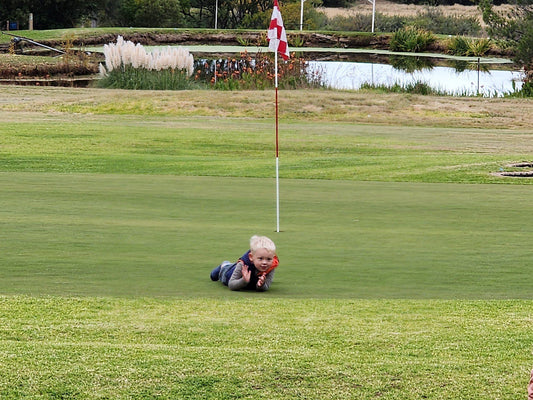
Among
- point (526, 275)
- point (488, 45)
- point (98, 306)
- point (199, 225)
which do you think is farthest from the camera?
point (488, 45)

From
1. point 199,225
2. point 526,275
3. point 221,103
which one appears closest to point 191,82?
point 221,103

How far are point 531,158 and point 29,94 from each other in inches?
679

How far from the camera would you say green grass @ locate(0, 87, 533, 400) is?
550 cm

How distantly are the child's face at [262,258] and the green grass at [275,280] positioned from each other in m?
0.24

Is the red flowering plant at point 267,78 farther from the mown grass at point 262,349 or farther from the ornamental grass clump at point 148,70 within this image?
the mown grass at point 262,349

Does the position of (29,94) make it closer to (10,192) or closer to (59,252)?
(10,192)

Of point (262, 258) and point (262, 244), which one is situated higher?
point (262, 244)

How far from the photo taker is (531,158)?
20516mm

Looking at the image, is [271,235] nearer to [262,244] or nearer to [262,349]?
[262,244]

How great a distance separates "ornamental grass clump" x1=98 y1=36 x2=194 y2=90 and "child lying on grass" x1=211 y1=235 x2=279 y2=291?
83.7ft

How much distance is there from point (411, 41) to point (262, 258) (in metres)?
54.5

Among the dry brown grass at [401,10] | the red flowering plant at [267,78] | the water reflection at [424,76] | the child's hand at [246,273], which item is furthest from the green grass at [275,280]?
the dry brown grass at [401,10]

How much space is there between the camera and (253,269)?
8375 mm


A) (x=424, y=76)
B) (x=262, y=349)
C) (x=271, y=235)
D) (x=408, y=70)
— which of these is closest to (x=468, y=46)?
(x=408, y=70)
